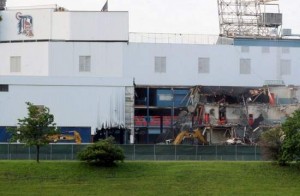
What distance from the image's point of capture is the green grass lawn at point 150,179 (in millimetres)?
44688

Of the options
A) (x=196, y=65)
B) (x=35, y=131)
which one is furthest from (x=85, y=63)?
(x=35, y=131)

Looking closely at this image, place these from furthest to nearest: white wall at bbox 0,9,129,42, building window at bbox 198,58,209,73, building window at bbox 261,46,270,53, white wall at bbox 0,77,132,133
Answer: building window at bbox 261,46,270,53 → building window at bbox 198,58,209,73 → white wall at bbox 0,9,129,42 → white wall at bbox 0,77,132,133

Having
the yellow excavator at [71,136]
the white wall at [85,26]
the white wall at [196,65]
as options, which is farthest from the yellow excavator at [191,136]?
the white wall at [85,26]

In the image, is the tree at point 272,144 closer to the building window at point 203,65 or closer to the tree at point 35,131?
the tree at point 35,131

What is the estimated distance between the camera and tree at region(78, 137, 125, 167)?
4922 centimetres

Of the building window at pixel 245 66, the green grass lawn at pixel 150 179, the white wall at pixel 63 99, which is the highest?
the building window at pixel 245 66

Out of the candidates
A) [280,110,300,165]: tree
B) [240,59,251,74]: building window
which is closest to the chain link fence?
[280,110,300,165]: tree

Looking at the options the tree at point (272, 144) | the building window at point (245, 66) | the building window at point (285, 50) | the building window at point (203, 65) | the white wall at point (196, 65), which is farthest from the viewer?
the building window at point (285, 50)

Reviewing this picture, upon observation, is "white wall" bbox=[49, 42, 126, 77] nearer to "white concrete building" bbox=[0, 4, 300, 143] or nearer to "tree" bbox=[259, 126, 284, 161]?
"white concrete building" bbox=[0, 4, 300, 143]

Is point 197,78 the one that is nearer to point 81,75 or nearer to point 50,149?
point 81,75

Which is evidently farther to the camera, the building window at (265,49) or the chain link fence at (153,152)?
the building window at (265,49)

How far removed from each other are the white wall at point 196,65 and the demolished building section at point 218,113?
1.58 metres

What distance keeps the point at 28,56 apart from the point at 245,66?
72.4ft

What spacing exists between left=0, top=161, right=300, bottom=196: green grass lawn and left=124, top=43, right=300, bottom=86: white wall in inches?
1037
